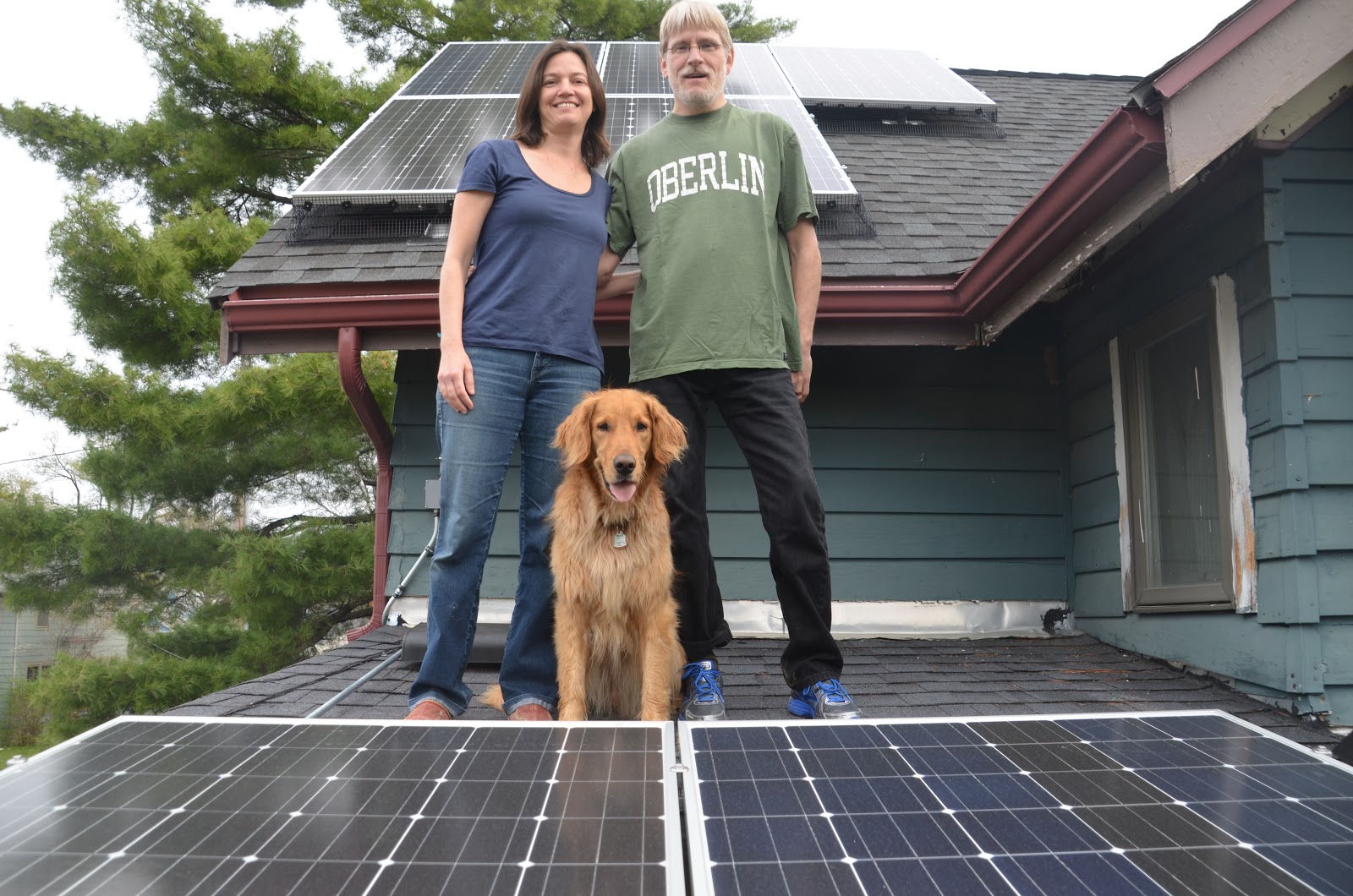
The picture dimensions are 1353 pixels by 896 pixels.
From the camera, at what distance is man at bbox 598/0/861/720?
2.91 metres

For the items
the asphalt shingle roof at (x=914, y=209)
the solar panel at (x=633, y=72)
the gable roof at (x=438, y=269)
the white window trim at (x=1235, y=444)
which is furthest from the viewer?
the solar panel at (x=633, y=72)

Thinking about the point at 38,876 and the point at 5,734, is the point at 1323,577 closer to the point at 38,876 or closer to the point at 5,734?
the point at 38,876

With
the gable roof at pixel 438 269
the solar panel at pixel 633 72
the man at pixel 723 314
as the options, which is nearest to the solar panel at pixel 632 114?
the solar panel at pixel 633 72

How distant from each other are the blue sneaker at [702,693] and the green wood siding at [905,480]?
1762mm

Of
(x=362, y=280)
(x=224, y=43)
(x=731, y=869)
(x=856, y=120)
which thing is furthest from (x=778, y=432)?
(x=224, y=43)

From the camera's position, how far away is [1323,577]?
3.30 metres

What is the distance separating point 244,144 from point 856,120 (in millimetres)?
8574

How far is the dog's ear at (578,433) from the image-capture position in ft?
9.61

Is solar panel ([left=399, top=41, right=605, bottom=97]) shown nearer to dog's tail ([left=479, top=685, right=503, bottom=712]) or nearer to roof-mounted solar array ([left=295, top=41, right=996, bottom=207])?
roof-mounted solar array ([left=295, top=41, right=996, bottom=207])

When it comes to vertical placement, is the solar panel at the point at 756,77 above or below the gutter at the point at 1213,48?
above

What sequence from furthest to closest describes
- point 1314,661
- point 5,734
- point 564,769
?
point 5,734
point 1314,661
point 564,769

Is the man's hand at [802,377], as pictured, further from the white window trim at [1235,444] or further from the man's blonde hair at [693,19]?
the white window trim at [1235,444]

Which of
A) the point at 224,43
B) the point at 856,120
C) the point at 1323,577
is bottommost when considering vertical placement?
the point at 1323,577

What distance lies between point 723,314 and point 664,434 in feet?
1.51
